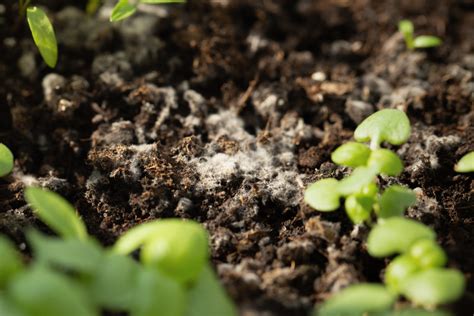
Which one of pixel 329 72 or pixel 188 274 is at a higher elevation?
pixel 329 72

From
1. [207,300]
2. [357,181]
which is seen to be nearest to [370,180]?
[357,181]

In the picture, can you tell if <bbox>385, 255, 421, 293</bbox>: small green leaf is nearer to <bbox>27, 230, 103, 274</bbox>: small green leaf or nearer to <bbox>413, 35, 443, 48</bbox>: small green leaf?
<bbox>27, 230, 103, 274</bbox>: small green leaf

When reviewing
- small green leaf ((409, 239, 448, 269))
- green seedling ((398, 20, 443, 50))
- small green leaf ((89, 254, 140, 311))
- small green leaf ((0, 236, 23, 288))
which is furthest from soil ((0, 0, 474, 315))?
small green leaf ((0, 236, 23, 288))

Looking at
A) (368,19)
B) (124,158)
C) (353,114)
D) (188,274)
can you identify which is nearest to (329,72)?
(353,114)

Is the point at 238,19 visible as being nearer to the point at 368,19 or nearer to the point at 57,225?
the point at 368,19

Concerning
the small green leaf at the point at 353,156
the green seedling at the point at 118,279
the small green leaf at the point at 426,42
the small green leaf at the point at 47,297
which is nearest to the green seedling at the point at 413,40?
the small green leaf at the point at 426,42

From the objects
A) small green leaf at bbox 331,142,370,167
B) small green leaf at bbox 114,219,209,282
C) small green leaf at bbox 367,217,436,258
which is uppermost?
small green leaf at bbox 331,142,370,167

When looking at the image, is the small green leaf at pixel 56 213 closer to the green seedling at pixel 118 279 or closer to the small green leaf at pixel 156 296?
the green seedling at pixel 118 279
